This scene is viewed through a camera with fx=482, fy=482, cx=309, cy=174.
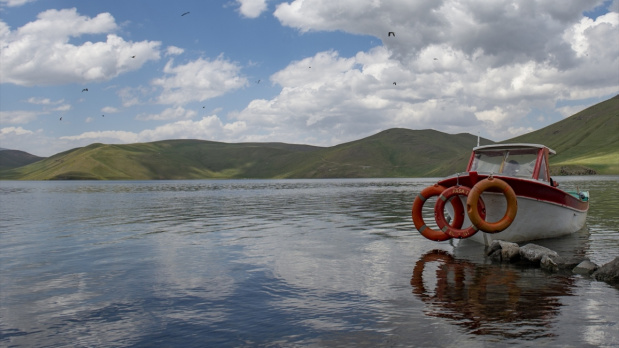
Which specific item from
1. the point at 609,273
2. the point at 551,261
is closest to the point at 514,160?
the point at 551,261

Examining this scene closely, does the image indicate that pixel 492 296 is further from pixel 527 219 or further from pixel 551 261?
pixel 527 219

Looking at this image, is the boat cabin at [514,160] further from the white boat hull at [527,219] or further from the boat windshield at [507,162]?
the white boat hull at [527,219]

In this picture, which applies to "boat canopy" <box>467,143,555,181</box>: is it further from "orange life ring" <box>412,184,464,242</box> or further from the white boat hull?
"orange life ring" <box>412,184,464,242</box>

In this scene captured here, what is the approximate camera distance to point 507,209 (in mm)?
22188

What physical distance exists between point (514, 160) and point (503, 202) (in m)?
5.39

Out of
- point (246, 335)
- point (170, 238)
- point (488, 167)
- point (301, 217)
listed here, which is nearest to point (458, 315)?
point (246, 335)

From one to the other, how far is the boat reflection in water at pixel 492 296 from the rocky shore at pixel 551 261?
785mm

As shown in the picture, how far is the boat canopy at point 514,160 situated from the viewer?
2688 centimetres

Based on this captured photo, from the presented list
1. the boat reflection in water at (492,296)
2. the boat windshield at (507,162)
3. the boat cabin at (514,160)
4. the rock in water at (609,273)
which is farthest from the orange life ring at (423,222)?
the rock in water at (609,273)

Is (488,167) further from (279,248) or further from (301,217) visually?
(301,217)

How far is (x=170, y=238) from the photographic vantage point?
29.6m

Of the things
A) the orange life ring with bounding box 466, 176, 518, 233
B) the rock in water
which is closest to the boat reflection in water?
the rock in water

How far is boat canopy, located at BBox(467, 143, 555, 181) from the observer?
88.2 feet

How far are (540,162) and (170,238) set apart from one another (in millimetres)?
22085
